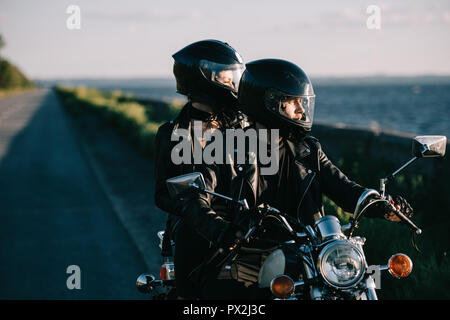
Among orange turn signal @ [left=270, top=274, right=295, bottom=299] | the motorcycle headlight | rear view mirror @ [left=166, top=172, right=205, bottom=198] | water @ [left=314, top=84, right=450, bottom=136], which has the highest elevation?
rear view mirror @ [left=166, top=172, right=205, bottom=198]

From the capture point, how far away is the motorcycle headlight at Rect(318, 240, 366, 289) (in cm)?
226

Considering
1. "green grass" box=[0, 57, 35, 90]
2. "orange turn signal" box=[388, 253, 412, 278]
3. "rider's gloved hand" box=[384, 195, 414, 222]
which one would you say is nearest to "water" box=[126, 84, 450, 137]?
"rider's gloved hand" box=[384, 195, 414, 222]

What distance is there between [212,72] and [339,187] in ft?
4.32

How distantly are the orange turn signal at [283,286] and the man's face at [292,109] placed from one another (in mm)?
968

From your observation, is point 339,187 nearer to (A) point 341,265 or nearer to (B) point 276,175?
(B) point 276,175

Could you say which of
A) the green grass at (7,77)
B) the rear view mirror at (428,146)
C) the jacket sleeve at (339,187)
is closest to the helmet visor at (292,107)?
the jacket sleeve at (339,187)

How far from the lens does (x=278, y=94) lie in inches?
114

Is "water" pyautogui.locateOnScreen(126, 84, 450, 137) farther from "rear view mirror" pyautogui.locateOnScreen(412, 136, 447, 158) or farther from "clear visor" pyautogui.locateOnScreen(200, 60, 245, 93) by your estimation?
"rear view mirror" pyautogui.locateOnScreen(412, 136, 447, 158)

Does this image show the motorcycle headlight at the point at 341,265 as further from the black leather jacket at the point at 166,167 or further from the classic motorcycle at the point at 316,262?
the black leather jacket at the point at 166,167

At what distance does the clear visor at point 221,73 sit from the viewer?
3805 mm

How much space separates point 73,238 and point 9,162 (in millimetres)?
8396

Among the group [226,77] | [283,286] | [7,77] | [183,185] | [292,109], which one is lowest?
[7,77]

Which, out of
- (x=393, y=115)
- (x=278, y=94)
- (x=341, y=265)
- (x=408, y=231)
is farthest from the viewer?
(x=393, y=115)

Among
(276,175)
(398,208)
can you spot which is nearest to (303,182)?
(276,175)
